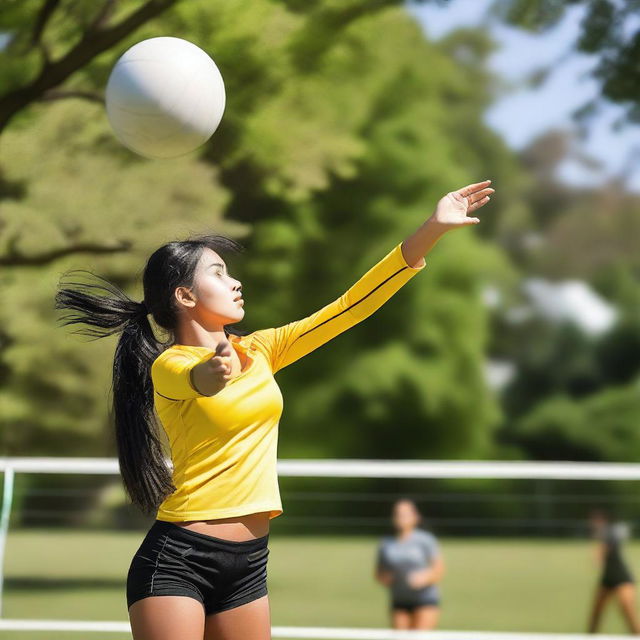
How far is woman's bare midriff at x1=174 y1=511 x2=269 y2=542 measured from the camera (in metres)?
3.06

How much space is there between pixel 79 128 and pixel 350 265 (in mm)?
→ 10725

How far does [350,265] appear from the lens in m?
25.1

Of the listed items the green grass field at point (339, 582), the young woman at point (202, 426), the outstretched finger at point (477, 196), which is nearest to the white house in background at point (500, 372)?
the green grass field at point (339, 582)

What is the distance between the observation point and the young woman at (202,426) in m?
3.00

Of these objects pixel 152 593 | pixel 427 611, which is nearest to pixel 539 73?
pixel 427 611

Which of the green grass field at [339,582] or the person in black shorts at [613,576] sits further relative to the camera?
the green grass field at [339,582]

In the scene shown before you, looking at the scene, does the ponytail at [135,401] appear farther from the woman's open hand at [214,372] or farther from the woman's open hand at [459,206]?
the woman's open hand at [459,206]

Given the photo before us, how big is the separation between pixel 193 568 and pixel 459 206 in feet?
4.08

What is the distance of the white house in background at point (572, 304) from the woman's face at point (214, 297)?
2580cm

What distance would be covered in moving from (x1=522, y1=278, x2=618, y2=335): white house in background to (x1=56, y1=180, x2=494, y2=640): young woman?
25.6m

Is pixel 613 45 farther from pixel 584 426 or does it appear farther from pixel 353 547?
pixel 584 426

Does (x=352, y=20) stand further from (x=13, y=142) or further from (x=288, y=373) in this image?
(x=288, y=373)

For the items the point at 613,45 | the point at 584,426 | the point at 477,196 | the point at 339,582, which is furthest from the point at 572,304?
the point at 477,196

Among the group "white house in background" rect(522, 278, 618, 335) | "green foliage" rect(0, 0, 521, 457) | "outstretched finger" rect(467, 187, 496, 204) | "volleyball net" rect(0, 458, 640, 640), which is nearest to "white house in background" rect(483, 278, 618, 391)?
"white house in background" rect(522, 278, 618, 335)
